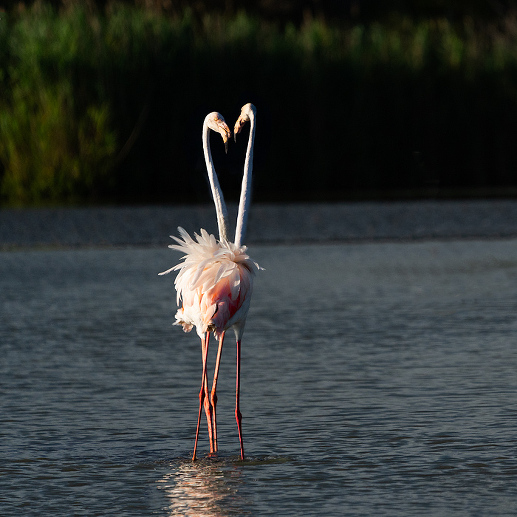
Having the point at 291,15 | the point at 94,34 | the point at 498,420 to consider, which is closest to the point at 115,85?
the point at 94,34

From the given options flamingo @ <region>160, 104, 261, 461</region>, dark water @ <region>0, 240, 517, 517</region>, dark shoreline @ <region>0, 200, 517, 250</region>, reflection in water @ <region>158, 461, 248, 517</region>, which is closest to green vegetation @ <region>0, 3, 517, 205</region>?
dark shoreline @ <region>0, 200, 517, 250</region>

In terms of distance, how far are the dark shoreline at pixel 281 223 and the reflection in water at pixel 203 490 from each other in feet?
30.1

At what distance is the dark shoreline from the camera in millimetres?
15125

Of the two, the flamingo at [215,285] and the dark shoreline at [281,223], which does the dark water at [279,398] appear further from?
the dark shoreline at [281,223]

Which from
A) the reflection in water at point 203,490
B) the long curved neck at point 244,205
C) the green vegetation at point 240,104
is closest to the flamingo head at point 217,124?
the long curved neck at point 244,205

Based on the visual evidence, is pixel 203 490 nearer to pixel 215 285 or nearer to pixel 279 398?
pixel 215 285

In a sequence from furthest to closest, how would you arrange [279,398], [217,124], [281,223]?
[281,223] → [279,398] → [217,124]

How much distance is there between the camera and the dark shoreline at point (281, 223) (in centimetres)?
1512

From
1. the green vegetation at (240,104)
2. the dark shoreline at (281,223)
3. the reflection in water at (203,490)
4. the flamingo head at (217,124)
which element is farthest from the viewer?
the green vegetation at (240,104)

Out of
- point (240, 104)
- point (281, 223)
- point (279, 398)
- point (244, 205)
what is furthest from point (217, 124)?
point (240, 104)

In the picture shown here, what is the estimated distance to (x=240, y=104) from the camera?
22.6 meters

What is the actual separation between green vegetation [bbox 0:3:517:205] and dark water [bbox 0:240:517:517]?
850 cm

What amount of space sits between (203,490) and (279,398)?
1.80m

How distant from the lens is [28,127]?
20156 millimetres
